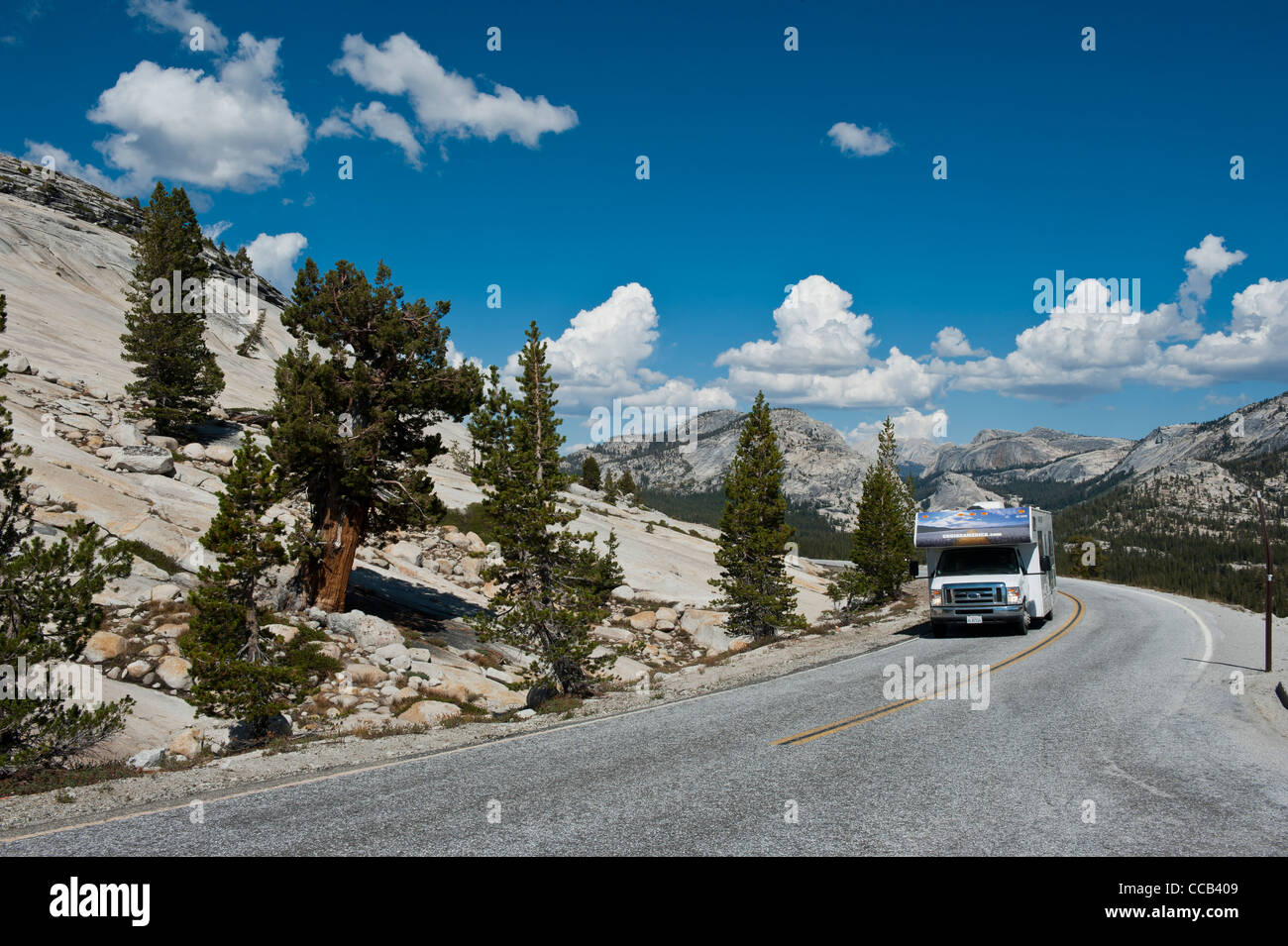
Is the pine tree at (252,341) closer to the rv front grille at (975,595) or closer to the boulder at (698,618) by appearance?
the boulder at (698,618)

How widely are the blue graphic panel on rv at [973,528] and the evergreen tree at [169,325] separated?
37648 mm

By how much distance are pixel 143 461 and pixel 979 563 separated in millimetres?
33353

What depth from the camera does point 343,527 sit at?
23.8 meters

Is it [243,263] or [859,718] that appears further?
[243,263]

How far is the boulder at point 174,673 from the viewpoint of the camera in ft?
55.4

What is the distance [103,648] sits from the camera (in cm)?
1691

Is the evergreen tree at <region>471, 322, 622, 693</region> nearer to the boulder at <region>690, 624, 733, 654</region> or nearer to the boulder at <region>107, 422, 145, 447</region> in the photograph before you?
the boulder at <region>690, 624, 733, 654</region>

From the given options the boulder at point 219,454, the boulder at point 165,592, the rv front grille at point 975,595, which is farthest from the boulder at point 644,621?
the boulder at point 219,454

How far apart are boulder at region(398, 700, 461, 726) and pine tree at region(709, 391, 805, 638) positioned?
51.5 ft

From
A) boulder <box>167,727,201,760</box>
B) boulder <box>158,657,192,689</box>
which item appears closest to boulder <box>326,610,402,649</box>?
boulder <box>158,657,192,689</box>

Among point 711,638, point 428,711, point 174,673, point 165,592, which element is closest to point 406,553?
point 165,592

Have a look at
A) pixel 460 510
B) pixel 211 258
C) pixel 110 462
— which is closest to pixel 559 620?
pixel 110 462

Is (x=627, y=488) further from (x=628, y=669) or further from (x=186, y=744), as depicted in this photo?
(x=186, y=744)
